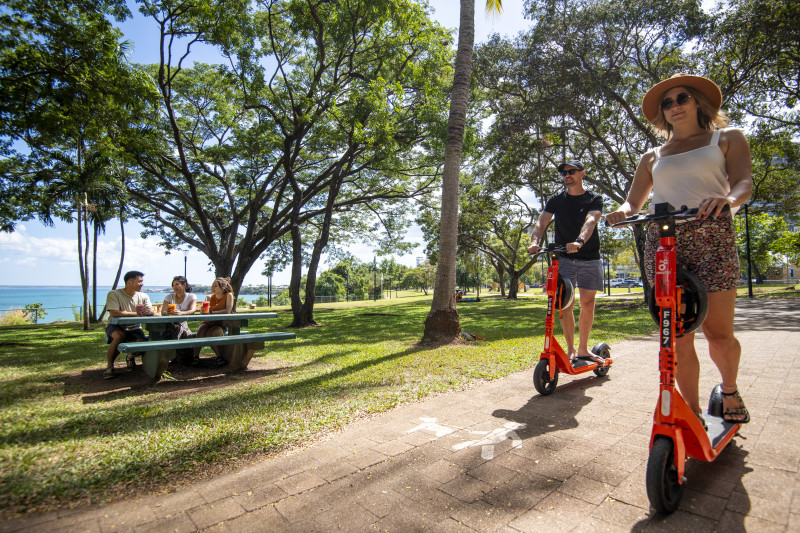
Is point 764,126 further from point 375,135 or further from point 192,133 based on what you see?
point 192,133

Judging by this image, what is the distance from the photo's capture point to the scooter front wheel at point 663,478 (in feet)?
5.71

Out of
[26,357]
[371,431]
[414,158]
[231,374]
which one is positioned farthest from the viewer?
[414,158]

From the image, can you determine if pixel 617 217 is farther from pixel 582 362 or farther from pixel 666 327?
pixel 582 362

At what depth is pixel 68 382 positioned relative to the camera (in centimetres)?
523

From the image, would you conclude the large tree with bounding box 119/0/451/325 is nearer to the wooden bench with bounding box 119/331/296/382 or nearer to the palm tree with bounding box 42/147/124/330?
the palm tree with bounding box 42/147/124/330

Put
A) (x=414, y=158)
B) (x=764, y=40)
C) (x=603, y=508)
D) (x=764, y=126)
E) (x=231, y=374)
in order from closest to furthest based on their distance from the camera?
(x=603, y=508)
(x=231, y=374)
(x=764, y=40)
(x=764, y=126)
(x=414, y=158)

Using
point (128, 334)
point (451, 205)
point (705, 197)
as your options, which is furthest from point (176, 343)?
point (705, 197)

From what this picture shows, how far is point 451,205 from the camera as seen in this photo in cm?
716

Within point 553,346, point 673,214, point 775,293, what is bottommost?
point 775,293

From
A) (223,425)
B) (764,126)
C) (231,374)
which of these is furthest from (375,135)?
(764,126)

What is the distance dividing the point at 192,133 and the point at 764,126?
24.0 m

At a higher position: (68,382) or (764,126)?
(764,126)

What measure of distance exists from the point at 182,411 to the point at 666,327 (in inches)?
152

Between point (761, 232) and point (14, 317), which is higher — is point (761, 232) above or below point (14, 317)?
above
